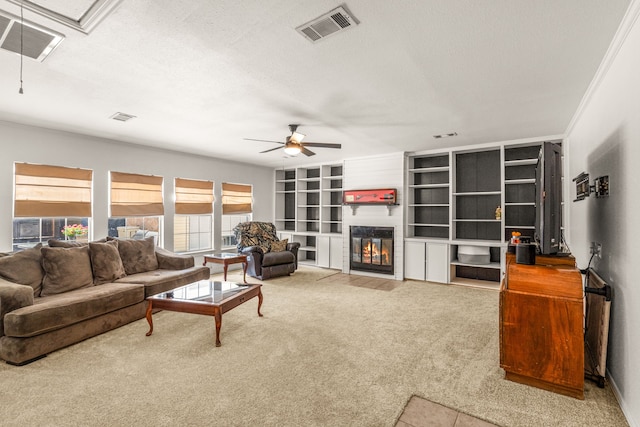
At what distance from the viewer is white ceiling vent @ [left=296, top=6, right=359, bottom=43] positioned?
1.85 m

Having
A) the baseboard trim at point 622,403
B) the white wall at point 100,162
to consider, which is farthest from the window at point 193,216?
the baseboard trim at point 622,403

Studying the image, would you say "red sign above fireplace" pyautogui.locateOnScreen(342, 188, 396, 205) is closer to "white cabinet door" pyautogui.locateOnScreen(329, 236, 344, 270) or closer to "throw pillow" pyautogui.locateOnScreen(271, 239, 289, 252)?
"white cabinet door" pyautogui.locateOnScreen(329, 236, 344, 270)

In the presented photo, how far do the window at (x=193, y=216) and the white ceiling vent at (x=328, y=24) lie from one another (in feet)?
15.9

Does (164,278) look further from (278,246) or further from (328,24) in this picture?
(328,24)

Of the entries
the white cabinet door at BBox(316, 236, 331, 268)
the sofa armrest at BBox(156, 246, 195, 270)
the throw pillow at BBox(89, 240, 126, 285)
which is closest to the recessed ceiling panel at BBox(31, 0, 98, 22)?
the throw pillow at BBox(89, 240, 126, 285)

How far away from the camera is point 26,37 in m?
2.07

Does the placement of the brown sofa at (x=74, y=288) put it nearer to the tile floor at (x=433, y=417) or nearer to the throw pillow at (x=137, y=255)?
the throw pillow at (x=137, y=255)

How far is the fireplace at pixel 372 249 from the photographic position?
617cm

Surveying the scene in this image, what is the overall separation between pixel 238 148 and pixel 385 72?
3707 millimetres

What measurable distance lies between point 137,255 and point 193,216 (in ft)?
6.77

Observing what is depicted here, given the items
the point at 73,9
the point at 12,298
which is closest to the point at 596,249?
the point at 73,9

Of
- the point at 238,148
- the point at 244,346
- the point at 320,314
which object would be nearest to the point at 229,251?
the point at 238,148

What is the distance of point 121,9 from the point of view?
179cm

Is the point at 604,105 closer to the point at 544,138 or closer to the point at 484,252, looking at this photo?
the point at 544,138
